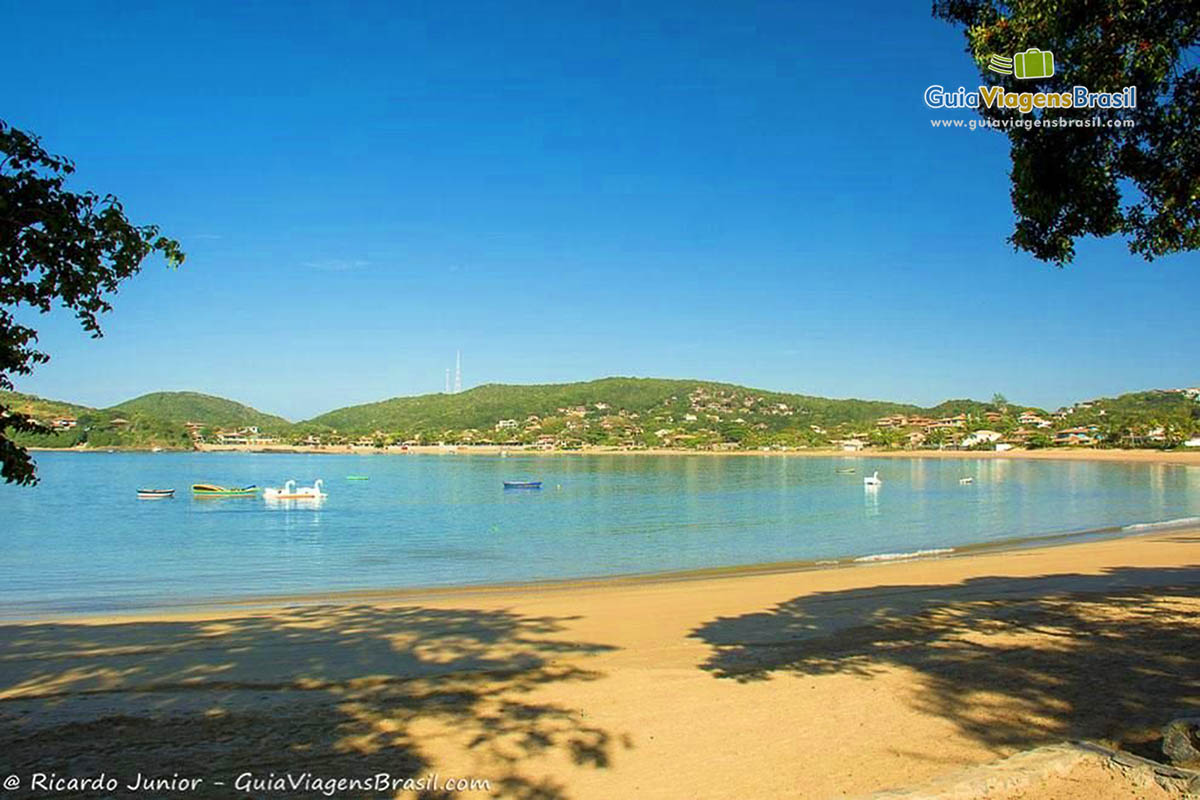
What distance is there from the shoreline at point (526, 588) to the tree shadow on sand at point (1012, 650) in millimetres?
6553

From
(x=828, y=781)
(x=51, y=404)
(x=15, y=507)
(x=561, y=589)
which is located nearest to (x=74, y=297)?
(x=828, y=781)

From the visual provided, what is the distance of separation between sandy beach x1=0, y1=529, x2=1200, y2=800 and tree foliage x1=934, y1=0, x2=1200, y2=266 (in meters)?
4.66

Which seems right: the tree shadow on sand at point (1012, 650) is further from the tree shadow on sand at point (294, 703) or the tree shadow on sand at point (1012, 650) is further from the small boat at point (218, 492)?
the small boat at point (218, 492)

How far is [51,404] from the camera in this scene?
197625 mm

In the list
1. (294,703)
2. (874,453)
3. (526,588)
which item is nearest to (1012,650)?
(294,703)

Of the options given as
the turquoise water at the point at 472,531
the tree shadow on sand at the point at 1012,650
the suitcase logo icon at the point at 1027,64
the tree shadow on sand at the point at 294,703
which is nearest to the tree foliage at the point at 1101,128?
the suitcase logo icon at the point at 1027,64

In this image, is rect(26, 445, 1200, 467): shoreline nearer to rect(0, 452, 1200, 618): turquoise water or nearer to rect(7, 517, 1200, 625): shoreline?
rect(0, 452, 1200, 618): turquoise water

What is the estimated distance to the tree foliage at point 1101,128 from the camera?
7.00m

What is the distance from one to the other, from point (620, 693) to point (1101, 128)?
759cm

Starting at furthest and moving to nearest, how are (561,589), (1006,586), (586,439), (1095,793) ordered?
(586,439) < (561,589) < (1006,586) < (1095,793)

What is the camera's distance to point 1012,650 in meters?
8.77

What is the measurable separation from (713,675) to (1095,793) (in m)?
4.35

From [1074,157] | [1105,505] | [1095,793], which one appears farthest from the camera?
[1105,505]

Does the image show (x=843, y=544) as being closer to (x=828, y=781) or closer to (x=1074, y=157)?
(x=1074, y=157)
